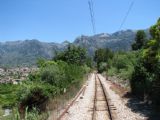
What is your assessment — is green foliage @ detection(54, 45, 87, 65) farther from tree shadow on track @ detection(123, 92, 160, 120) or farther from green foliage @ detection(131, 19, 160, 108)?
tree shadow on track @ detection(123, 92, 160, 120)

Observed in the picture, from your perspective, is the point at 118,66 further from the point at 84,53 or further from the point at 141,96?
the point at 141,96

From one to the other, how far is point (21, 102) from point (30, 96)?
2.46 ft

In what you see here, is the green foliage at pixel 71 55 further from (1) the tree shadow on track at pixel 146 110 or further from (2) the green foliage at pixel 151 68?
(1) the tree shadow on track at pixel 146 110

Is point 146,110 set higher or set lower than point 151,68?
lower

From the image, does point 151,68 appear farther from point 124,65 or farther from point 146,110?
point 124,65

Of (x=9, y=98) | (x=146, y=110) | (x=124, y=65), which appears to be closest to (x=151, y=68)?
(x=146, y=110)

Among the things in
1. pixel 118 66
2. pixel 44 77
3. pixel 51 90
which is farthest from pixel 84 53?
pixel 51 90

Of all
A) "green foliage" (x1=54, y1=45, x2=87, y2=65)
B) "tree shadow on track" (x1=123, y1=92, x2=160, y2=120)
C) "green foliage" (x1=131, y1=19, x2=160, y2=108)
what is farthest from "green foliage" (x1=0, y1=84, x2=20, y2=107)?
"green foliage" (x1=54, y1=45, x2=87, y2=65)

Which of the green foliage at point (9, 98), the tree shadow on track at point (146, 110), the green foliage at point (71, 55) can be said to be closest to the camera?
the tree shadow on track at point (146, 110)

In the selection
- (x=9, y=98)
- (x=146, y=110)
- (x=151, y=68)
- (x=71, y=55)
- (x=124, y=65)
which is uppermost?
(x=71, y=55)

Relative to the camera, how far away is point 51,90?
26.3 m

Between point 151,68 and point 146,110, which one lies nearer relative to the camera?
point 146,110

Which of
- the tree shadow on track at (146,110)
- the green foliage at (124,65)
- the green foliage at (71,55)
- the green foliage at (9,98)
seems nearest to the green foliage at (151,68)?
the tree shadow on track at (146,110)

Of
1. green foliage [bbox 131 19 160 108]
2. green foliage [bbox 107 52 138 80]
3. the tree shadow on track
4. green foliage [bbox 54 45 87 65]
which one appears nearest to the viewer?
the tree shadow on track
